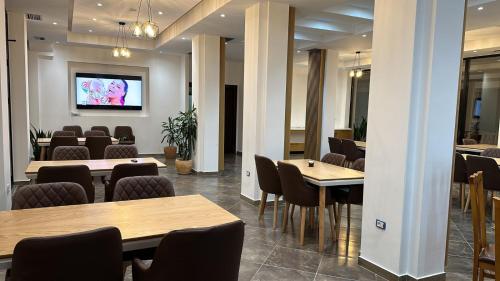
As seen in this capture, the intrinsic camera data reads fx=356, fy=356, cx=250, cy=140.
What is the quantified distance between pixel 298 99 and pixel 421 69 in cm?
1005

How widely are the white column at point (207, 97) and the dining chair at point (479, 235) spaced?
600 centimetres

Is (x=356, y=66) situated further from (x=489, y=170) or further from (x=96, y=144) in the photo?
(x=96, y=144)

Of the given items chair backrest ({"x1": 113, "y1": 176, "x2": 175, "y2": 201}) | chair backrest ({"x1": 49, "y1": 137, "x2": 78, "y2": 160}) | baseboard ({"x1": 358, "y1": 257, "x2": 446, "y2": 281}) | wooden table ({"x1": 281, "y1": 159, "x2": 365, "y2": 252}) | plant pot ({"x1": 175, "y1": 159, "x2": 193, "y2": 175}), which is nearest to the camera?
chair backrest ({"x1": 113, "y1": 176, "x2": 175, "y2": 201})

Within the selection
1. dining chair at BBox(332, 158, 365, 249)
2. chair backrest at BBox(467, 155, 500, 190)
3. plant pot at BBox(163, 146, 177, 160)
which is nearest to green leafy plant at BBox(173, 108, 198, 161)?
plant pot at BBox(163, 146, 177, 160)

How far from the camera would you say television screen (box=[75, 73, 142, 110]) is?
9.98 meters

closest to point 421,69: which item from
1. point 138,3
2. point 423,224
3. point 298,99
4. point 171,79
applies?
point 423,224

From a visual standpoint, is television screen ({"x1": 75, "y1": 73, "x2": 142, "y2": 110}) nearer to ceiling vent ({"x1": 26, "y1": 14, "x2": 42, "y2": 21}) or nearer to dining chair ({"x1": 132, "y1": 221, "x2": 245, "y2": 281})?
ceiling vent ({"x1": 26, "y1": 14, "x2": 42, "y2": 21})

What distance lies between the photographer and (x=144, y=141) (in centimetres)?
1080

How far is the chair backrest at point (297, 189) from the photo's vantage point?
3.79 m

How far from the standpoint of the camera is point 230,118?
12086 mm

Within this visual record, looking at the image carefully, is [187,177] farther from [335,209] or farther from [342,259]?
[342,259]

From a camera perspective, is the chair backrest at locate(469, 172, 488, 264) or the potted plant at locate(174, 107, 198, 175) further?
the potted plant at locate(174, 107, 198, 175)

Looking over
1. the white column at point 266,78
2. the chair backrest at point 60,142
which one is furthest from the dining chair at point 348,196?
the chair backrest at point 60,142

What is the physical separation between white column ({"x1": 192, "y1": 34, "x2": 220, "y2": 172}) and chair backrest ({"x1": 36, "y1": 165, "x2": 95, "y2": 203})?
4.29 meters
